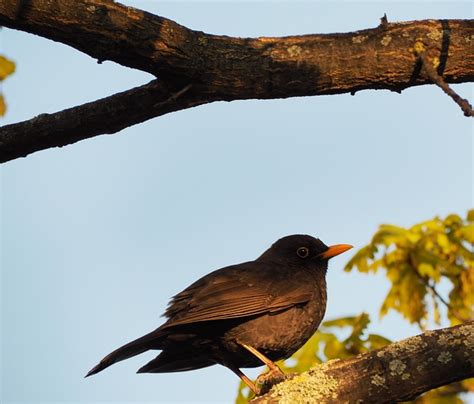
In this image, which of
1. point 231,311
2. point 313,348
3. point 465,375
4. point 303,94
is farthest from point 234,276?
point 465,375

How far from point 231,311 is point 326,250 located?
162cm

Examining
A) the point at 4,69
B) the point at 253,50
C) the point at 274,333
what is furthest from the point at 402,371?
the point at 4,69

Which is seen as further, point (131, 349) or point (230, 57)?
point (131, 349)

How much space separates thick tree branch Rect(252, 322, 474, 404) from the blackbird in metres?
1.13

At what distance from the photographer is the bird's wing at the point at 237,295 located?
5.98 meters

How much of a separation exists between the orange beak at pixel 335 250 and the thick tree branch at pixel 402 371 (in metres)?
2.76

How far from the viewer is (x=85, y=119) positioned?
4.86 metres

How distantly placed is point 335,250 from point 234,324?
1599 millimetres

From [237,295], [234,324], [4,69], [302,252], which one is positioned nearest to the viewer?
[4,69]

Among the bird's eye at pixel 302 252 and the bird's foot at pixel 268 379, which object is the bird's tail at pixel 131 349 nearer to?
the bird's foot at pixel 268 379

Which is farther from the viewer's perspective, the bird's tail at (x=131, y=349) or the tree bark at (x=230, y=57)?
the bird's tail at (x=131, y=349)

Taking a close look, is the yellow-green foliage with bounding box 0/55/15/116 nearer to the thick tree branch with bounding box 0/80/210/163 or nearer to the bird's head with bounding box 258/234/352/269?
the thick tree branch with bounding box 0/80/210/163

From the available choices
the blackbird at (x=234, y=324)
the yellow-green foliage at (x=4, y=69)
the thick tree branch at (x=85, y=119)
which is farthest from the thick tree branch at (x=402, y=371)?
the yellow-green foliage at (x=4, y=69)

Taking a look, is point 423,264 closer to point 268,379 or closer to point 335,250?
point 335,250
